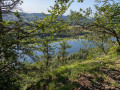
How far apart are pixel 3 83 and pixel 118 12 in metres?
5.76

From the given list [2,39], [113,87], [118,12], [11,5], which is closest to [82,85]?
[113,87]

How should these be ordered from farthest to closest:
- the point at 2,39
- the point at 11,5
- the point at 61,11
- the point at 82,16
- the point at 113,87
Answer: the point at 82,16 < the point at 11,5 < the point at 61,11 < the point at 113,87 < the point at 2,39

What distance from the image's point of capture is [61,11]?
379 centimetres

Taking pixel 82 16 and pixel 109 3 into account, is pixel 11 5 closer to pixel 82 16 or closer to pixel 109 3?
pixel 82 16

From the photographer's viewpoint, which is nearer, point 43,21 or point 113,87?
point 113,87

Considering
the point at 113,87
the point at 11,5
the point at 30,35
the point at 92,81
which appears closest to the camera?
the point at 113,87

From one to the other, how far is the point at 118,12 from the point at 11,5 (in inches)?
220

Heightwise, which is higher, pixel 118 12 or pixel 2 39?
pixel 118 12

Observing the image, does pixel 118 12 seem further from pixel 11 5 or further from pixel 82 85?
pixel 11 5

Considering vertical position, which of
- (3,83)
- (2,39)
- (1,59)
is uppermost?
(2,39)

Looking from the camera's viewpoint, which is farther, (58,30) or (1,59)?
(58,30)

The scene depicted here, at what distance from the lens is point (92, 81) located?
4051 mm

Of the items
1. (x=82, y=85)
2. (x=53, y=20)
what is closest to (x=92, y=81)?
(x=82, y=85)

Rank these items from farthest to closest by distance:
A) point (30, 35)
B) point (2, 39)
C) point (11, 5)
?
1. point (11, 5)
2. point (30, 35)
3. point (2, 39)
